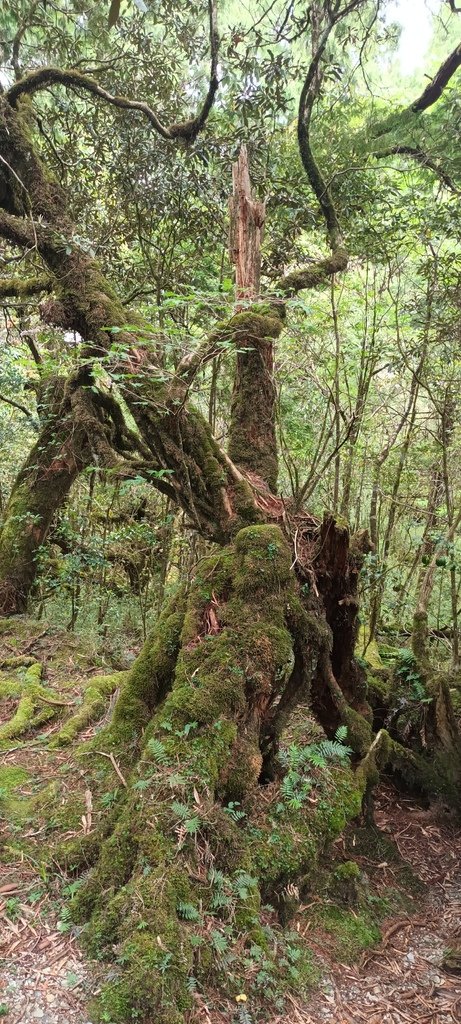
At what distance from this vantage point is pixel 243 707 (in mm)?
3375

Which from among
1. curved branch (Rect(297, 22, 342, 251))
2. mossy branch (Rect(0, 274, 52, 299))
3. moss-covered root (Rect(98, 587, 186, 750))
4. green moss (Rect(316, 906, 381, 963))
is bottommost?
green moss (Rect(316, 906, 381, 963))

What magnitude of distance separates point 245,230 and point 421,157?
2.72 m

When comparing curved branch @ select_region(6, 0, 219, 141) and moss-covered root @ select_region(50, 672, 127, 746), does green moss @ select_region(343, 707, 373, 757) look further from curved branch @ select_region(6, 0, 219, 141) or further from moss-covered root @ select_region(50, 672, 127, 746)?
curved branch @ select_region(6, 0, 219, 141)

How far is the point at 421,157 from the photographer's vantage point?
6.21m

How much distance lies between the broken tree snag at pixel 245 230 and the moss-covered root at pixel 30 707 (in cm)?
444

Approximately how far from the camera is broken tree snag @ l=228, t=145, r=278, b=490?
4.95m

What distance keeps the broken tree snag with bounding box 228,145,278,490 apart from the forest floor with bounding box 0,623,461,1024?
9.31ft

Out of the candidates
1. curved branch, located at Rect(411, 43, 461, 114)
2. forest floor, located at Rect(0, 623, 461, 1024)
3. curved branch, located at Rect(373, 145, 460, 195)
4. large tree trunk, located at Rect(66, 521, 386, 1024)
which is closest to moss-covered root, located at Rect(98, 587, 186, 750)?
large tree trunk, located at Rect(66, 521, 386, 1024)

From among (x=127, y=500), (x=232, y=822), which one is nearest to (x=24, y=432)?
(x=127, y=500)

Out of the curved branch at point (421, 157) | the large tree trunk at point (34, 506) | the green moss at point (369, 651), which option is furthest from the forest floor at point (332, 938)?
the curved branch at point (421, 157)

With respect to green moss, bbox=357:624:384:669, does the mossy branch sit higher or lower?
higher

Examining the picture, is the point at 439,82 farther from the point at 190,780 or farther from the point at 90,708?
the point at 90,708

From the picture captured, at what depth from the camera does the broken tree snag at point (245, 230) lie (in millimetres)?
5109

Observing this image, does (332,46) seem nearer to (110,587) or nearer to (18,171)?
(18,171)
